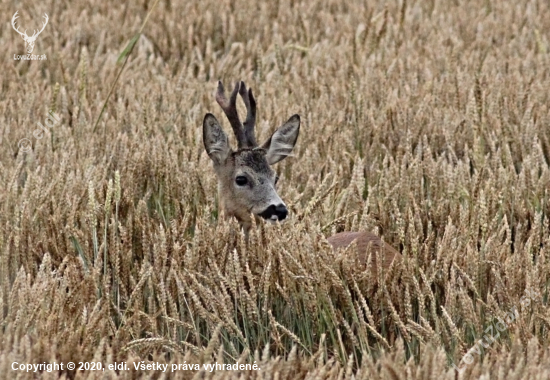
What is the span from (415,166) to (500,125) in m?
1.30

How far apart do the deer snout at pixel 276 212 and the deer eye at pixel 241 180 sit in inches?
11.9

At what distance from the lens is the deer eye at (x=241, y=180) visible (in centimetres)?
614

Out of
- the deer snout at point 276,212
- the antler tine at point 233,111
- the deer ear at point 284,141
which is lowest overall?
the deer snout at point 276,212

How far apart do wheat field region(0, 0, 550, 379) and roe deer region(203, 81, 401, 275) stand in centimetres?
18

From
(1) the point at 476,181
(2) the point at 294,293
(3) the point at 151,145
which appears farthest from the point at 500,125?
(2) the point at 294,293

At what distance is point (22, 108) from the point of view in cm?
803

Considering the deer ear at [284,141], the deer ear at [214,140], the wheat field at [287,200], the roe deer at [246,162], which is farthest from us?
the deer ear at [284,141]

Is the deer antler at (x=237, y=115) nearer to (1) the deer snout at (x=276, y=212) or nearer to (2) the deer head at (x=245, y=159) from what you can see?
(2) the deer head at (x=245, y=159)

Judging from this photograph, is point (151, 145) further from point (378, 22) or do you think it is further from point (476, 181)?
point (378, 22)

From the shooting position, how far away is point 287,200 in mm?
6402

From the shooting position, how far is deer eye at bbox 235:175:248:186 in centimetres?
614

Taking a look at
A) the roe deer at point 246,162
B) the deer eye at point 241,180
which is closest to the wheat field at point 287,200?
the roe deer at point 246,162

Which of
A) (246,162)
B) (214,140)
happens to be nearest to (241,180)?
(246,162)

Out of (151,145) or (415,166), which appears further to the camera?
(151,145)
